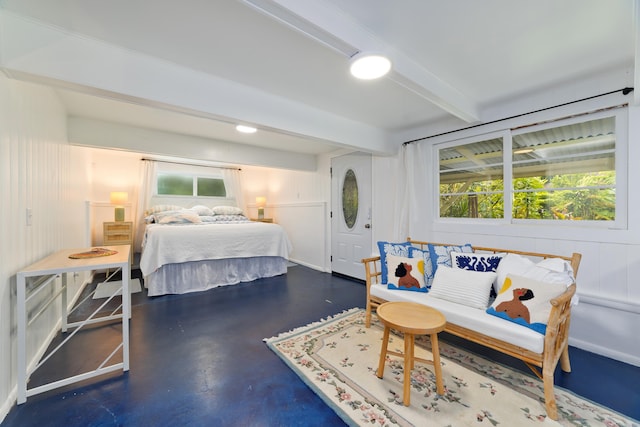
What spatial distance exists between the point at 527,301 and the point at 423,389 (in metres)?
0.92

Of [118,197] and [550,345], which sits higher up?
[118,197]

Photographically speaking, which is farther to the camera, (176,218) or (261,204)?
(261,204)

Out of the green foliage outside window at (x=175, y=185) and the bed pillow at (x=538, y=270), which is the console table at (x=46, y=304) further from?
the green foliage outside window at (x=175, y=185)

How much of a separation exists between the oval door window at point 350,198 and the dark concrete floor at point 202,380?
1816mm

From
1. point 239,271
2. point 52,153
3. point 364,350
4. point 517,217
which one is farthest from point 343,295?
point 52,153

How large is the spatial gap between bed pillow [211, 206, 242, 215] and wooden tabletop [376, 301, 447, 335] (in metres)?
4.51

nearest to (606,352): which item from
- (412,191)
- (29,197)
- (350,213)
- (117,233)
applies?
(412,191)

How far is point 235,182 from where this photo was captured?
6223 mm

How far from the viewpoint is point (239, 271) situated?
13.6 ft

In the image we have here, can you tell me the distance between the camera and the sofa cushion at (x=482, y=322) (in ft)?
5.11

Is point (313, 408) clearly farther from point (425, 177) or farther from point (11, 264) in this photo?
point (425, 177)

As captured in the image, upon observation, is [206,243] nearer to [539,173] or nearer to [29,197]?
[29,197]

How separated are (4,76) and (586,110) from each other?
4.19 m

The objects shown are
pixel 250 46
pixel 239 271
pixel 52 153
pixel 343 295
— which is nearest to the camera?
pixel 250 46
